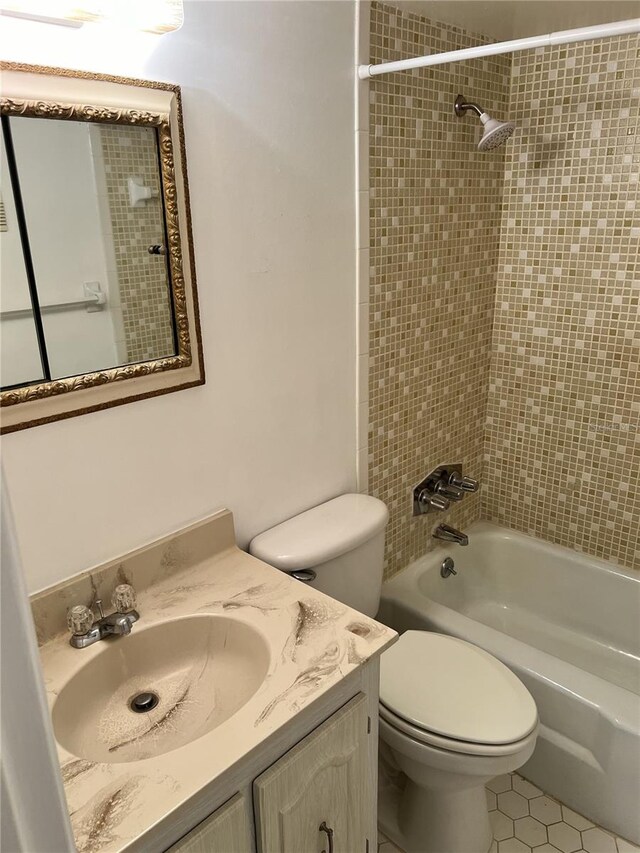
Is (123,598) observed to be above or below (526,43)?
below

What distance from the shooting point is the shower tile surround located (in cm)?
185

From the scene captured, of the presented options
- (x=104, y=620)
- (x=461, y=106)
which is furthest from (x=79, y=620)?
(x=461, y=106)

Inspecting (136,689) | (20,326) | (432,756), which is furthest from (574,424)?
(20,326)

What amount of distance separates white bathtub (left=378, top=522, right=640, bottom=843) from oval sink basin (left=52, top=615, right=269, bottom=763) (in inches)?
34.6

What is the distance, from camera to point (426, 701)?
1582mm

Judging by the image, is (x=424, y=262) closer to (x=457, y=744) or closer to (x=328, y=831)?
(x=457, y=744)

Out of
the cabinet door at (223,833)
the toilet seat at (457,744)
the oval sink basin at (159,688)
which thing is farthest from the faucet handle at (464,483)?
the cabinet door at (223,833)

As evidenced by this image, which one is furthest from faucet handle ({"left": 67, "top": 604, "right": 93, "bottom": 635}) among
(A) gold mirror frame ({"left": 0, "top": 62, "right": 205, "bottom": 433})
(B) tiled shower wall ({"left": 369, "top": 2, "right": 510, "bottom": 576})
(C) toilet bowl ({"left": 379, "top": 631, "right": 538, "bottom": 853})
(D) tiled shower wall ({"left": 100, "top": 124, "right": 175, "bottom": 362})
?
(B) tiled shower wall ({"left": 369, "top": 2, "right": 510, "bottom": 576})

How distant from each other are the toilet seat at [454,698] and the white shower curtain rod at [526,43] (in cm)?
145

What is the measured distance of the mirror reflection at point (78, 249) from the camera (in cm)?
106

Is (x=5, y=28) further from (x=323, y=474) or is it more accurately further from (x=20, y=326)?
(x=323, y=474)

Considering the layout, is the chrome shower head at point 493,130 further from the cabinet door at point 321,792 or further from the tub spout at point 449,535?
the cabinet door at point 321,792

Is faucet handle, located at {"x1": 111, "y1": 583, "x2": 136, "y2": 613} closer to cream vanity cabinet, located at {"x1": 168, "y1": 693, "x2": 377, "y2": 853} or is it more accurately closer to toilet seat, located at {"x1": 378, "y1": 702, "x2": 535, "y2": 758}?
cream vanity cabinet, located at {"x1": 168, "y1": 693, "x2": 377, "y2": 853}

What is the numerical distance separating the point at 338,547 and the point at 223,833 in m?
0.71
